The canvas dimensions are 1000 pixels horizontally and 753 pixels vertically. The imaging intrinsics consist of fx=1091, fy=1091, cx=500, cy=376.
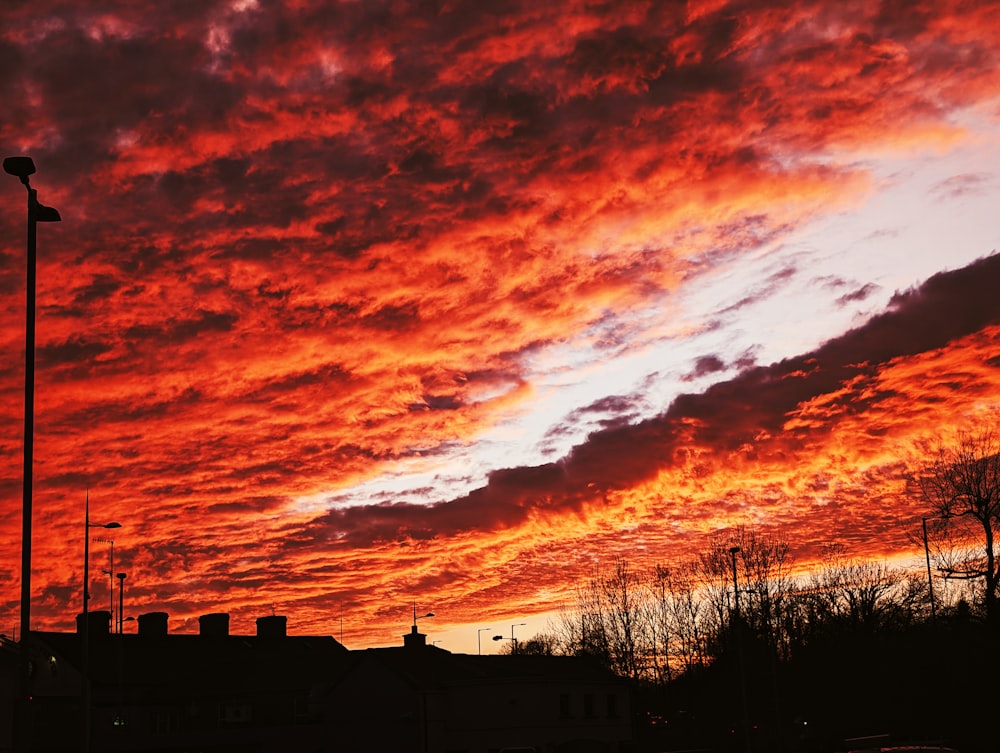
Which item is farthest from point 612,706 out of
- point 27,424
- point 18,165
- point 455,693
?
point 18,165

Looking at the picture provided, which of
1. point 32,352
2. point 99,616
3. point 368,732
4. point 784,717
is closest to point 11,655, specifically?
point 32,352

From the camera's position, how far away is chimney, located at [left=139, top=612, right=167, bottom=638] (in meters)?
83.4

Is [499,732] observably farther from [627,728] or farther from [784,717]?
[784,717]

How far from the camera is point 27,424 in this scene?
21969 millimetres

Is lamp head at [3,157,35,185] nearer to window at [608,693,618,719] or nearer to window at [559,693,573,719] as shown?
window at [559,693,573,719]

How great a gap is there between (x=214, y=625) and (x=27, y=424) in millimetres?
71182

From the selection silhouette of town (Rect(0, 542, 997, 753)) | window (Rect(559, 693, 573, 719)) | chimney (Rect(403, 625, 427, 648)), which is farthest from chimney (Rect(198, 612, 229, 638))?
window (Rect(559, 693, 573, 719))

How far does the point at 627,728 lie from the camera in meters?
76.6

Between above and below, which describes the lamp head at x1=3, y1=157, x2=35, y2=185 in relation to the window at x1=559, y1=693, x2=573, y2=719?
above

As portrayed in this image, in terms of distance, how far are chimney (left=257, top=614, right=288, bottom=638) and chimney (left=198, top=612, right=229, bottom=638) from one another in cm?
328

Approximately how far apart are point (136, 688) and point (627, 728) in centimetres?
3346

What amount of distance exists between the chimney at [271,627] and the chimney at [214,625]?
3.28 meters

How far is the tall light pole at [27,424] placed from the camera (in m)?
20.6

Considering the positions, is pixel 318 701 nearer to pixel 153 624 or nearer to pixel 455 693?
pixel 455 693
